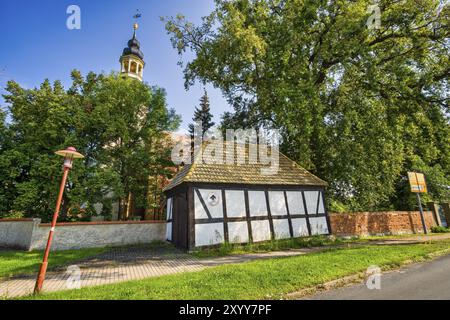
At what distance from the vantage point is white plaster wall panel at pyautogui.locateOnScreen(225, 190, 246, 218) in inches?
447

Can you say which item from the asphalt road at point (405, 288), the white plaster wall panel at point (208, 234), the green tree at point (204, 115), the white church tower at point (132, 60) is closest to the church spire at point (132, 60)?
the white church tower at point (132, 60)

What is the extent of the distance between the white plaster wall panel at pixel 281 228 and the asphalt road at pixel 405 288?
238 inches

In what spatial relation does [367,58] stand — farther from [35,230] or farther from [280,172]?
[35,230]

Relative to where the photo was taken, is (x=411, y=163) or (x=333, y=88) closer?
(x=333, y=88)

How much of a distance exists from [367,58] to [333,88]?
3476 mm

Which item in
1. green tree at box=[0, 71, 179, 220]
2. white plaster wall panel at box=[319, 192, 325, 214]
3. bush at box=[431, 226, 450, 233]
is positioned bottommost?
bush at box=[431, 226, 450, 233]

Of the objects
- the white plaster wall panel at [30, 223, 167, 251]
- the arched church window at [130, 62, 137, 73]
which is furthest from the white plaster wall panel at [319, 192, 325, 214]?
the arched church window at [130, 62, 137, 73]

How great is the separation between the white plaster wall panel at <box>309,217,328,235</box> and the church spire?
26130 millimetres

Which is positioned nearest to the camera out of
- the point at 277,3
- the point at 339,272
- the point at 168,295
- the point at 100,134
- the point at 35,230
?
the point at 168,295

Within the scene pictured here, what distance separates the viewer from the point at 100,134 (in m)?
17.5

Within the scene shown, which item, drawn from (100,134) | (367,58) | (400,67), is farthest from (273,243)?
(100,134)

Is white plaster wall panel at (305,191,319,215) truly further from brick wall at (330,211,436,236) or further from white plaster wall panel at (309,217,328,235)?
brick wall at (330,211,436,236)

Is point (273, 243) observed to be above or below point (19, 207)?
below

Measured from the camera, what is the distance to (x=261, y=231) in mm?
11758
